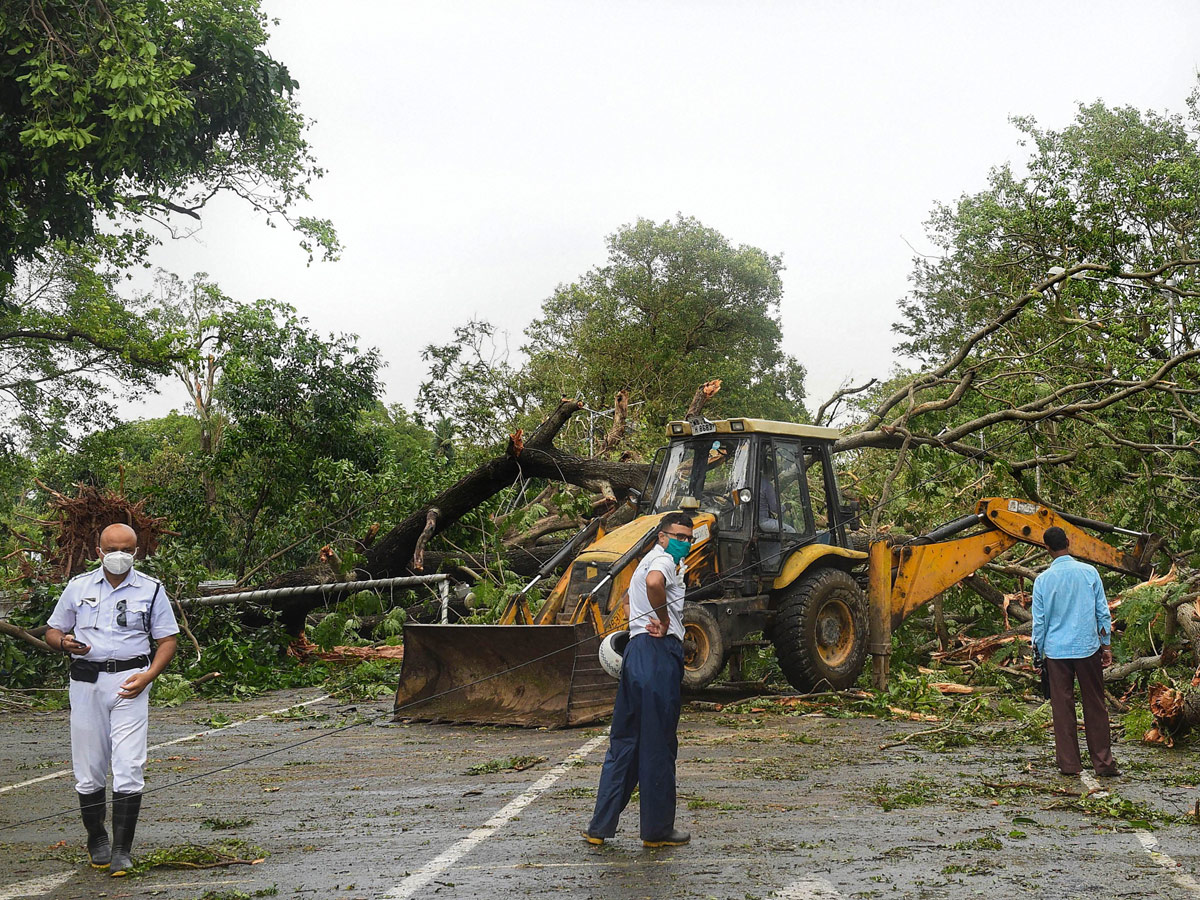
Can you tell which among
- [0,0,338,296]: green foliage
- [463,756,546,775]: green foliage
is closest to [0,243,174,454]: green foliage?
[0,0,338,296]: green foliage

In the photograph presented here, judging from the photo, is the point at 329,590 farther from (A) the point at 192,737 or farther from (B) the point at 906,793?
(B) the point at 906,793

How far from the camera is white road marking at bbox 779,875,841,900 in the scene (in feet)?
16.1

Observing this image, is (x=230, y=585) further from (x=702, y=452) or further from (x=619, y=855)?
(x=619, y=855)

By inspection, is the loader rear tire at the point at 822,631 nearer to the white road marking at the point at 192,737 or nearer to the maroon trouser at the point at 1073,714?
the maroon trouser at the point at 1073,714

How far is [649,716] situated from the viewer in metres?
6.19

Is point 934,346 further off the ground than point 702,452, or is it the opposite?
point 934,346

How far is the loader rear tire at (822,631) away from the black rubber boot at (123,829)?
718cm

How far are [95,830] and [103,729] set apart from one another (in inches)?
19.9

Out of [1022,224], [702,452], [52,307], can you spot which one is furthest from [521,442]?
[52,307]

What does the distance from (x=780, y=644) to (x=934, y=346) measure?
24.6 meters

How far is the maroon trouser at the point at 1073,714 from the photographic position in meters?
7.93

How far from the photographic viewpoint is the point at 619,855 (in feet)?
18.9

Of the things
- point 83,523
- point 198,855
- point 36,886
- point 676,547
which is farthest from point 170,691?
point 676,547

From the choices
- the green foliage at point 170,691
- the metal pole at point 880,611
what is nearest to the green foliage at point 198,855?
the green foliage at point 170,691
